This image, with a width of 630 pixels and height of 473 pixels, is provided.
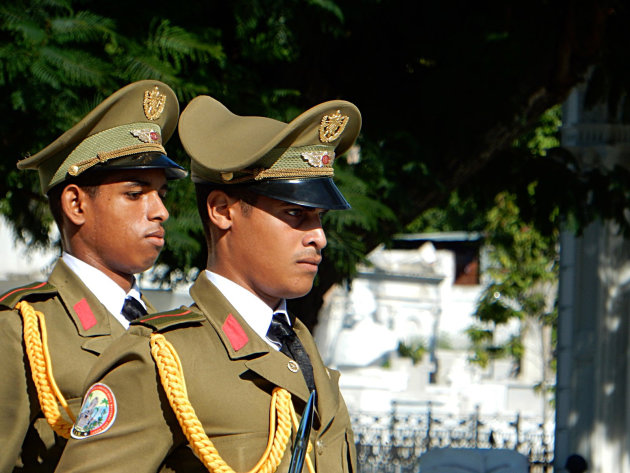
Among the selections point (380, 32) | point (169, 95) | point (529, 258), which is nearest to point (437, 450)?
point (380, 32)

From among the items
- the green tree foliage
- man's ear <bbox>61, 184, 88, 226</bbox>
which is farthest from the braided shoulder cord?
the green tree foliage

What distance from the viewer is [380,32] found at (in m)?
5.76

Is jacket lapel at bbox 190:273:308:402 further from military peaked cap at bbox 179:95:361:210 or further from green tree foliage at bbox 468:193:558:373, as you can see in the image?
green tree foliage at bbox 468:193:558:373

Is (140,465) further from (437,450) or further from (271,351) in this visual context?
(437,450)

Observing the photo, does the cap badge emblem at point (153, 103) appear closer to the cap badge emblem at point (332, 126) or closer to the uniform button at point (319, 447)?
the cap badge emblem at point (332, 126)

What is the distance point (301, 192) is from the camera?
6.87ft

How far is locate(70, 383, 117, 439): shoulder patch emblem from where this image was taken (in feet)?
6.02

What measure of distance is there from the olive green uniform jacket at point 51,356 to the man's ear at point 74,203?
0.60 feet

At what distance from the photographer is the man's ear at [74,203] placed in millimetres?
2705

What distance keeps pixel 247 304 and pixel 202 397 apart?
0.26 metres

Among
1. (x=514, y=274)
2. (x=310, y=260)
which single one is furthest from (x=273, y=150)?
(x=514, y=274)

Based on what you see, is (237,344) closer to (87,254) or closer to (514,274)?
(87,254)

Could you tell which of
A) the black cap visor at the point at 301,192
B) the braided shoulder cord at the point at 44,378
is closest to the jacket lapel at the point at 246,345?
the black cap visor at the point at 301,192

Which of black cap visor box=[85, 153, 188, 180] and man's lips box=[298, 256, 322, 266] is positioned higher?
black cap visor box=[85, 153, 188, 180]
